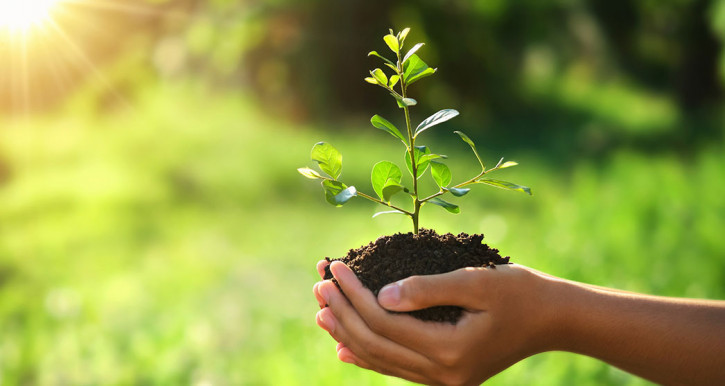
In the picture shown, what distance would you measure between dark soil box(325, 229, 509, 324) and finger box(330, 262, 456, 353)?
3cm

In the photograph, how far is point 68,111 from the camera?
9406mm

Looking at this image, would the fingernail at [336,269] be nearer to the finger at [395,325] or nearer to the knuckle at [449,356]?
the finger at [395,325]

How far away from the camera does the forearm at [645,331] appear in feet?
4.14

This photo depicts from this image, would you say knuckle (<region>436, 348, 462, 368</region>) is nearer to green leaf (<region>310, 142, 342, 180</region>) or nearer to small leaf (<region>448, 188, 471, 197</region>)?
small leaf (<region>448, 188, 471, 197</region>)

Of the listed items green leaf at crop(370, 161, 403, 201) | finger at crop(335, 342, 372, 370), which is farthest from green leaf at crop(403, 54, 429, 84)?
finger at crop(335, 342, 372, 370)

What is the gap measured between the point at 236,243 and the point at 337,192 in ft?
13.6

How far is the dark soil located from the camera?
1.19 meters

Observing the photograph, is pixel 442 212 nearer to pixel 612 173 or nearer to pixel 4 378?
pixel 612 173

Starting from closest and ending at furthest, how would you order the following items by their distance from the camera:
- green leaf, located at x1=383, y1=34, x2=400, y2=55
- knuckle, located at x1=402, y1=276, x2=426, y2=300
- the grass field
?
knuckle, located at x1=402, y1=276, x2=426, y2=300, green leaf, located at x1=383, y1=34, x2=400, y2=55, the grass field

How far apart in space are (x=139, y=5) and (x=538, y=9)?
6239 mm

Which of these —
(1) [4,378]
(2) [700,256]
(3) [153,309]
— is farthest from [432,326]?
(2) [700,256]

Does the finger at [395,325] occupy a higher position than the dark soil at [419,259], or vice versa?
the dark soil at [419,259]

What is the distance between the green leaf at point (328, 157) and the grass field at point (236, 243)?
145cm

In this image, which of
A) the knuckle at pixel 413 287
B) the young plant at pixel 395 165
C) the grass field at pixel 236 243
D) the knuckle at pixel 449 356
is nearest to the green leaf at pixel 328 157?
the young plant at pixel 395 165
